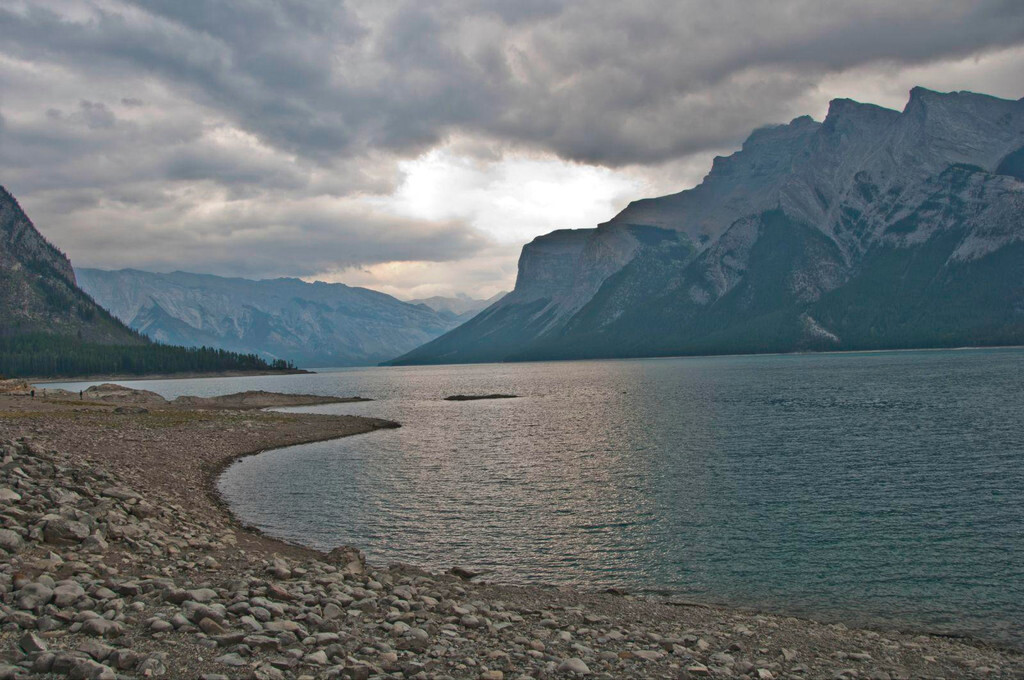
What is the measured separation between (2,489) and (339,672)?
19328mm

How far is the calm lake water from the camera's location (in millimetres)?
25531

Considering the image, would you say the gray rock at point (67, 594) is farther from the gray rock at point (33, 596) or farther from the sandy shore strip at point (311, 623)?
the gray rock at point (33, 596)

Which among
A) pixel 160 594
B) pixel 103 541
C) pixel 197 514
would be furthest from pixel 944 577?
pixel 197 514

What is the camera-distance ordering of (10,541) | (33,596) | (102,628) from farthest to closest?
(10,541) < (33,596) < (102,628)

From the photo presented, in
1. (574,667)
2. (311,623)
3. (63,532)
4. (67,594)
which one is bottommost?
(574,667)

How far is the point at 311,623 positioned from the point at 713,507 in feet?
94.8

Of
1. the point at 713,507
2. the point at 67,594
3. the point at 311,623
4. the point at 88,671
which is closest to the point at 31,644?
the point at 88,671

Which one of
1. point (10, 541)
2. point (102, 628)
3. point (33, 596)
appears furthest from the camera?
point (10, 541)

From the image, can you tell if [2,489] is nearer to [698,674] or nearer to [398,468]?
[698,674]

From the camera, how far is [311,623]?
51.3 feet

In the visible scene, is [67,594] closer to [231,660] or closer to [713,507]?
[231,660]

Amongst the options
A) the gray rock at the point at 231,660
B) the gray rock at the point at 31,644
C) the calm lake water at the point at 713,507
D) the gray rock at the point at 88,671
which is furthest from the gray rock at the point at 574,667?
the calm lake water at the point at 713,507

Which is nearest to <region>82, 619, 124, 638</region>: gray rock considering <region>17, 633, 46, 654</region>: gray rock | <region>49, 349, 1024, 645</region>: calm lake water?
<region>17, 633, 46, 654</region>: gray rock

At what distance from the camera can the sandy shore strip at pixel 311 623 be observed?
13.1m
